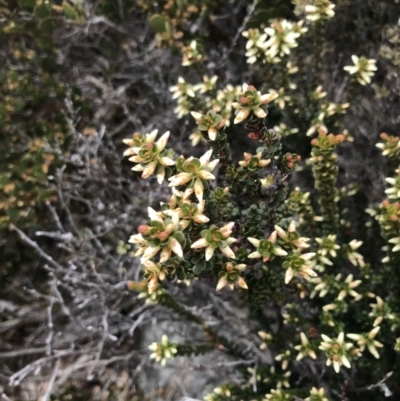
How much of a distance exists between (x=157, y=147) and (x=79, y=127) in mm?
1408

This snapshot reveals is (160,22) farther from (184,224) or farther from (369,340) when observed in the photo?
(369,340)

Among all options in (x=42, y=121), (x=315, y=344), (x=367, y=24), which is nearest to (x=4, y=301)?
(x=42, y=121)

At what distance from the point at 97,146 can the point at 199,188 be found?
1.20 meters

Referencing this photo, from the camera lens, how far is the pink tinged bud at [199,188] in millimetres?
1104

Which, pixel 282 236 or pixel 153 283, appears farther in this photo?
pixel 282 236

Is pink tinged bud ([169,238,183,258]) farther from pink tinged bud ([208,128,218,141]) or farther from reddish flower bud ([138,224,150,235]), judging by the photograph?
pink tinged bud ([208,128,218,141])

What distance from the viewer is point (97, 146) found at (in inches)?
86.0

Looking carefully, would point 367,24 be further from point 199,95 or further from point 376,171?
point 199,95

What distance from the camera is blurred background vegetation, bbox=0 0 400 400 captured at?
2.10 m

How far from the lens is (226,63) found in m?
2.36

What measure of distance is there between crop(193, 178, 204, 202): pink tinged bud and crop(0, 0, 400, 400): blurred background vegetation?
3.12 ft

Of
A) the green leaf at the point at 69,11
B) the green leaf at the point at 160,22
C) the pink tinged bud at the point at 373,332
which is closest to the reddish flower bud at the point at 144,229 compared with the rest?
the pink tinged bud at the point at 373,332

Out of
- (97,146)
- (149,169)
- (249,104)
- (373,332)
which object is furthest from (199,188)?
(97,146)

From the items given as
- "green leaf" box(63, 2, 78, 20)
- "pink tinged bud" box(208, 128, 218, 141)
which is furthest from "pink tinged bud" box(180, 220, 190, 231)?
"green leaf" box(63, 2, 78, 20)
